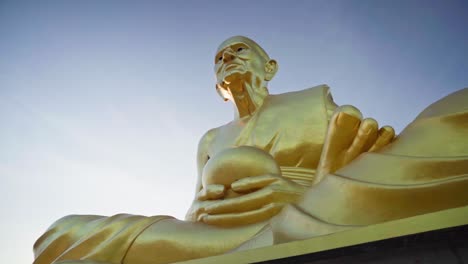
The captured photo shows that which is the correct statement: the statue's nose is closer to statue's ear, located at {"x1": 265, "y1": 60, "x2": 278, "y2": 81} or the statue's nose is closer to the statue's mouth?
the statue's mouth

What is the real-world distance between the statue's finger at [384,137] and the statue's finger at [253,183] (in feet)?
2.02

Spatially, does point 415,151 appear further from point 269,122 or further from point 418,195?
point 269,122

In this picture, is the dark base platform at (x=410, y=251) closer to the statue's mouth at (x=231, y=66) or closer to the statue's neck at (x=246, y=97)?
→ the statue's neck at (x=246, y=97)

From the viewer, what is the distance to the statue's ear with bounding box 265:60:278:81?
4.74 metres

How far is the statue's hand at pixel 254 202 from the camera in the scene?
2.93m

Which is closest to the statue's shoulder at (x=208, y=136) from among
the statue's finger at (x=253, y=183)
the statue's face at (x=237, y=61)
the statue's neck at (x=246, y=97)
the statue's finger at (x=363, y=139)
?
the statue's neck at (x=246, y=97)

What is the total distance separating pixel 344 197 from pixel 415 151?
1.54 ft

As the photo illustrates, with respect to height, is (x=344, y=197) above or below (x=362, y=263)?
above

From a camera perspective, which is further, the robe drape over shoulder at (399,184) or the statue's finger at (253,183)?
the statue's finger at (253,183)

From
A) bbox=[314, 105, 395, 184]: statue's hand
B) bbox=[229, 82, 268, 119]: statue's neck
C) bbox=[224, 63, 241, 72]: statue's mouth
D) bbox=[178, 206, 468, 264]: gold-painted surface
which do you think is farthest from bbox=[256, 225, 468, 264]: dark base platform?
A: bbox=[224, 63, 241, 72]: statue's mouth

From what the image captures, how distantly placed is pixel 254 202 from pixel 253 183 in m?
0.15

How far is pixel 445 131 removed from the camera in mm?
2436

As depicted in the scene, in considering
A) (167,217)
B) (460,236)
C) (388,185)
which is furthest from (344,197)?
(167,217)

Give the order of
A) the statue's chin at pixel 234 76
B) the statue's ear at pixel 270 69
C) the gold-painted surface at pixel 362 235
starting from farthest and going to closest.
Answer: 1. the statue's ear at pixel 270 69
2. the statue's chin at pixel 234 76
3. the gold-painted surface at pixel 362 235
